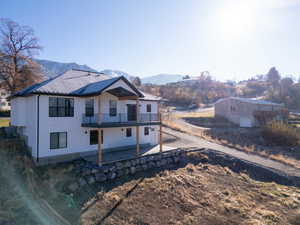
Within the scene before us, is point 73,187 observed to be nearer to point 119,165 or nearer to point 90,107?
point 119,165

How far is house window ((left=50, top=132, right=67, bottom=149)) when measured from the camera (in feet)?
41.8

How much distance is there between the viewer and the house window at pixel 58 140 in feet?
41.8

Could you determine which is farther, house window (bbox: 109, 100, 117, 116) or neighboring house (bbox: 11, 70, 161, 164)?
house window (bbox: 109, 100, 117, 116)

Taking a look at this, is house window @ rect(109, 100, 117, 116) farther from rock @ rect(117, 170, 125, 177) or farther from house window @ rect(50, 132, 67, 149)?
rock @ rect(117, 170, 125, 177)

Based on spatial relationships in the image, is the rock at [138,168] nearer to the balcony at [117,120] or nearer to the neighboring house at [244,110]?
the balcony at [117,120]

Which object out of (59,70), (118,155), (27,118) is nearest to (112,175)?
(118,155)

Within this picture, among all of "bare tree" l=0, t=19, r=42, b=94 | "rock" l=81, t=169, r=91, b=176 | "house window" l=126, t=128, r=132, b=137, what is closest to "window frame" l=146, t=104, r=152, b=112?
"house window" l=126, t=128, r=132, b=137

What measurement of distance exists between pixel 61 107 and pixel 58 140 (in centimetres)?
235

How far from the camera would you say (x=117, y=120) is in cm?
1576

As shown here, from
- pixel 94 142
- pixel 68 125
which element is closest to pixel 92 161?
pixel 94 142

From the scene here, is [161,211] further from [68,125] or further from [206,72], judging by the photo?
[206,72]

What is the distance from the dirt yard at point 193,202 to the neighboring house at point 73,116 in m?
3.35

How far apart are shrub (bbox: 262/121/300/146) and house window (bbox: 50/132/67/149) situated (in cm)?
2615

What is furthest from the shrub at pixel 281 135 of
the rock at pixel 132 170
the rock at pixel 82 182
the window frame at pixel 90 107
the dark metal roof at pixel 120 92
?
the rock at pixel 82 182
